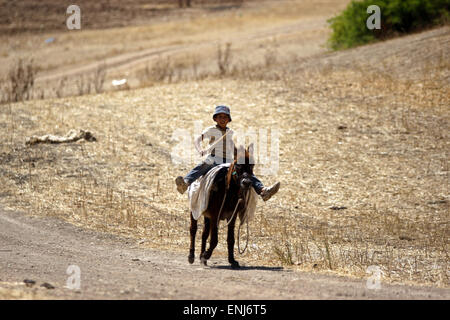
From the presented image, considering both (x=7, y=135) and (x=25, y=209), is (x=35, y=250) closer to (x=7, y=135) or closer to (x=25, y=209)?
(x=25, y=209)

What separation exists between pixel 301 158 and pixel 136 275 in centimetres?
1114

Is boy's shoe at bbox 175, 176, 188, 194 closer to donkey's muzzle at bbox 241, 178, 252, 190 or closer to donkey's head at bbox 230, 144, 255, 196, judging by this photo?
donkey's head at bbox 230, 144, 255, 196

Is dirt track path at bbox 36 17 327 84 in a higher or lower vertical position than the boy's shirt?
higher

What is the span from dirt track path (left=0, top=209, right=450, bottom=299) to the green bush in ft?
73.3

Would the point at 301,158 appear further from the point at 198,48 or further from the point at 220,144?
the point at 198,48

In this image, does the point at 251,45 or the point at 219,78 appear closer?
the point at 219,78

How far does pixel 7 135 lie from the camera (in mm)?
21094

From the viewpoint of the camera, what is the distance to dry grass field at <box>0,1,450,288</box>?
14.2 meters

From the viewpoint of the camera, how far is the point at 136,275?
10.1 m

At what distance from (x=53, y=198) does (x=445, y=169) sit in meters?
10.1

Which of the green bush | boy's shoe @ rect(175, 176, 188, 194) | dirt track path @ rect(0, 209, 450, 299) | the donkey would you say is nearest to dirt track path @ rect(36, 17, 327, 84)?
the green bush

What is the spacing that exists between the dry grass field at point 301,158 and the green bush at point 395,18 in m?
2.22
